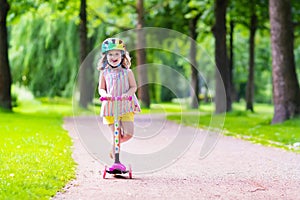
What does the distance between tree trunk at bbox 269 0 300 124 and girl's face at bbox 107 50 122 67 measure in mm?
9953

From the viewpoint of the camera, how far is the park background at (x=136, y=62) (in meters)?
14.9

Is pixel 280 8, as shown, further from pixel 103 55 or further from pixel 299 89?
pixel 103 55

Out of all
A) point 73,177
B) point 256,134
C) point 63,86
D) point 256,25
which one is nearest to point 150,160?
point 73,177

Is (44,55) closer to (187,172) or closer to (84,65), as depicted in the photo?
(84,65)

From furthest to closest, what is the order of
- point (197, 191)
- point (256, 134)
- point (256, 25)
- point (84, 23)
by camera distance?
point (256, 25), point (84, 23), point (256, 134), point (197, 191)

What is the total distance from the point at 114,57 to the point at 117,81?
1.09ft

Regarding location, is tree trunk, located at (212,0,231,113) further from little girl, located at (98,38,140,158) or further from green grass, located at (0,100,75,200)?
little girl, located at (98,38,140,158)

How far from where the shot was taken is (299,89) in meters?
17.4

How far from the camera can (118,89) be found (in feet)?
26.6

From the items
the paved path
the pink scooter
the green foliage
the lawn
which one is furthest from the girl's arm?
the green foliage

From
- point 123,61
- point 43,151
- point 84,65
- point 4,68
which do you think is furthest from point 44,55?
point 123,61

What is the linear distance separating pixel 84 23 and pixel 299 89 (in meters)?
11.7

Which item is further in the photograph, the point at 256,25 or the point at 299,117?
the point at 256,25

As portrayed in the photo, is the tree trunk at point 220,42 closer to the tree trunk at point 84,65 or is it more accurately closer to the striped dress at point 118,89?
the tree trunk at point 84,65
